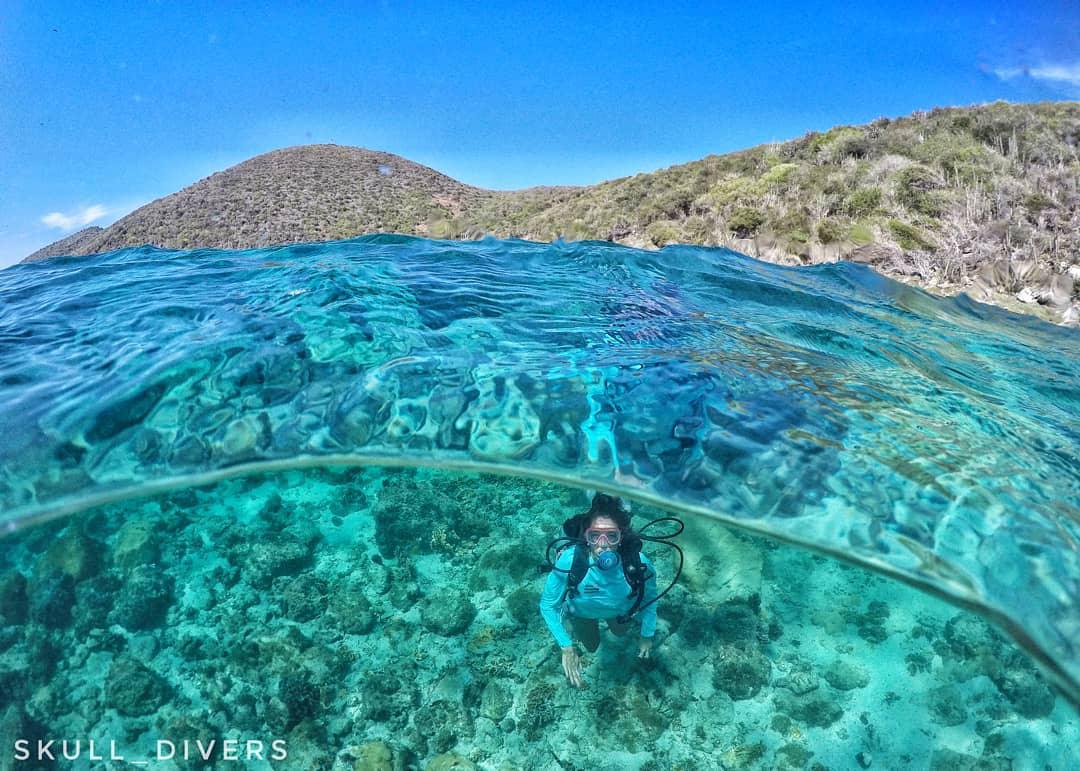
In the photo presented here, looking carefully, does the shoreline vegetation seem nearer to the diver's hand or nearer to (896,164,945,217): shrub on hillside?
(896,164,945,217): shrub on hillside

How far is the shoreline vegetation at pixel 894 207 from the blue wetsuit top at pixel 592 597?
14151mm

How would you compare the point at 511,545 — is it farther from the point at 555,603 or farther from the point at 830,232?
the point at 830,232

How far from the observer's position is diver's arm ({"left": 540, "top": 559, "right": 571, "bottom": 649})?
5.01 m

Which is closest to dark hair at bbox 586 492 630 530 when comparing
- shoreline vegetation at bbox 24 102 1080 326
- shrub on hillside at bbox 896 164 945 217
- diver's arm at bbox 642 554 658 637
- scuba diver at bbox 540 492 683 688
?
scuba diver at bbox 540 492 683 688

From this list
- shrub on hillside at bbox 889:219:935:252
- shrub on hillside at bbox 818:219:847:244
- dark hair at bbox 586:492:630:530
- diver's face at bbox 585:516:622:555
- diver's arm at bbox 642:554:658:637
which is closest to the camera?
diver's face at bbox 585:516:622:555

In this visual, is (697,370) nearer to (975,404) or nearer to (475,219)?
(975,404)

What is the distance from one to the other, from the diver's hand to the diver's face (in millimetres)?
1006

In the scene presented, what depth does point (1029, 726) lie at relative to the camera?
205 inches

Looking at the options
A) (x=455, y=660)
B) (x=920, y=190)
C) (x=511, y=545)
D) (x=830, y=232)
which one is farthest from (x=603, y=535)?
(x=920, y=190)

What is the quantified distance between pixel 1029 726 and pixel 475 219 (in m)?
39.1

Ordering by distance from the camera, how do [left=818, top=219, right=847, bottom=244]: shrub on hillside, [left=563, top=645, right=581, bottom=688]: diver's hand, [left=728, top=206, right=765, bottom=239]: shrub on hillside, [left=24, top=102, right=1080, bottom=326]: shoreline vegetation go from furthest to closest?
[left=728, top=206, right=765, bottom=239]: shrub on hillside → [left=818, top=219, right=847, bottom=244]: shrub on hillside → [left=24, top=102, right=1080, bottom=326]: shoreline vegetation → [left=563, top=645, right=581, bottom=688]: diver's hand

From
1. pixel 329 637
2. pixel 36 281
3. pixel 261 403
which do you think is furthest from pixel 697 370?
pixel 36 281

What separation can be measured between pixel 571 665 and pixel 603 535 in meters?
1.32

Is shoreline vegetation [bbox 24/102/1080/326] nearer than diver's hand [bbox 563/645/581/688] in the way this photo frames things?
No
